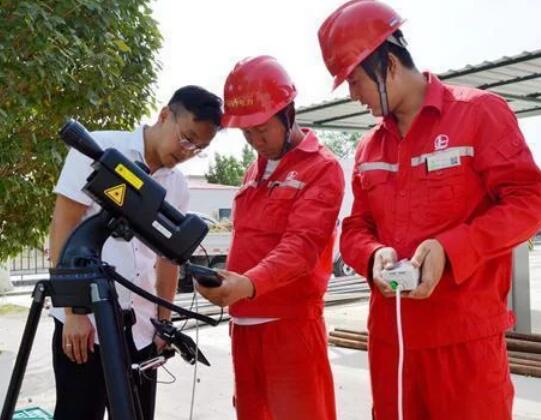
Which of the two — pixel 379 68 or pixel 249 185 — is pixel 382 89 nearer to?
pixel 379 68

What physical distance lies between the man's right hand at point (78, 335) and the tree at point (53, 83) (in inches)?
72.6

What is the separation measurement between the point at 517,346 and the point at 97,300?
5.22m

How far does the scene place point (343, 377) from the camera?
5.14m

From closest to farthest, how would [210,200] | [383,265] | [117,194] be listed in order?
[117,194], [383,265], [210,200]

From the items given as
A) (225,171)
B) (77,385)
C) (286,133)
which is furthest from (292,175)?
(225,171)

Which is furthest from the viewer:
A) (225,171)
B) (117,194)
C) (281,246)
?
(225,171)

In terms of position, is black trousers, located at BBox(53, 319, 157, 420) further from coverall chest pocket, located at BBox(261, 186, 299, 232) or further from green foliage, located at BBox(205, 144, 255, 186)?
green foliage, located at BBox(205, 144, 255, 186)

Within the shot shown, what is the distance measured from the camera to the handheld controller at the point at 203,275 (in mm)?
1430

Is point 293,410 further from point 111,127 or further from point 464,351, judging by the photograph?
point 111,127

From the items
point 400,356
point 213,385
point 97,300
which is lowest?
point 213,385

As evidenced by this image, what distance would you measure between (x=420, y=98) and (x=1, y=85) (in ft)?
7.77

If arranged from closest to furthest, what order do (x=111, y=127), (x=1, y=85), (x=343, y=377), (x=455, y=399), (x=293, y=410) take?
(x=455, y=399)
(x=293, y=410)
(x=1, y=85)
(x=111, y=127)
(x=343, y=377)

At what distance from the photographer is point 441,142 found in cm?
169

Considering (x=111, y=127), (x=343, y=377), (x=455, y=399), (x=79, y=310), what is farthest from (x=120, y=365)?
(x=343, y=377)
